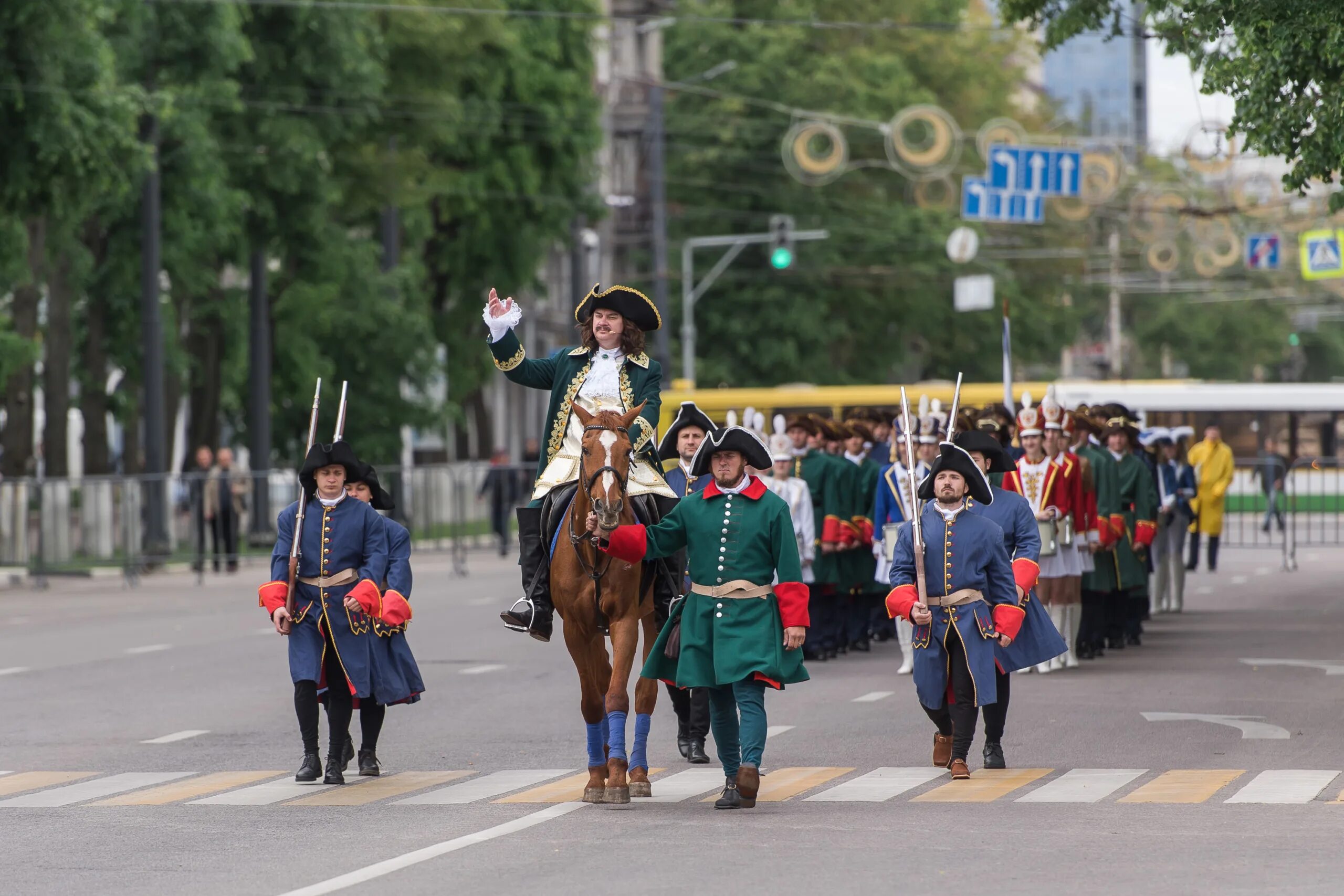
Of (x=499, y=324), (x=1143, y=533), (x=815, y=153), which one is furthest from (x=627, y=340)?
(x=815, y=153)

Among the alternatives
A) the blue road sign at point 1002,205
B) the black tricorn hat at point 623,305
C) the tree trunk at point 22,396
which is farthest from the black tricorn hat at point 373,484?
the tree trunk at point 22,396

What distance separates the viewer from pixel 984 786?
38.0 feet

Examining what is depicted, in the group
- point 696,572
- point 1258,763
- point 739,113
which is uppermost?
point 739,113

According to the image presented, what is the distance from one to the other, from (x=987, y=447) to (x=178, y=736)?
5227 millimetres

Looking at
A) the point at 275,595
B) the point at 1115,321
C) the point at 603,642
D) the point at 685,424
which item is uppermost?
the point at 1115,321

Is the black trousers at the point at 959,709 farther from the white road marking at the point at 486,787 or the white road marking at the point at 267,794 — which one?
the white road marking at the point at 267,794

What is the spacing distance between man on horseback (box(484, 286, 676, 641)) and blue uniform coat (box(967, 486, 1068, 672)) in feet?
6.31

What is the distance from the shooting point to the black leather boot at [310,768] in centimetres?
1223

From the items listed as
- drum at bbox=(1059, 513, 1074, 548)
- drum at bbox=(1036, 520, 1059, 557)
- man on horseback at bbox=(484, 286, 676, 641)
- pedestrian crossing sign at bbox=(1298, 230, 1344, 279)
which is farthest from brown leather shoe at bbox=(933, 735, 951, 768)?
pedestrian crossing sign at bbox=(1298, 230, 1344, 279)

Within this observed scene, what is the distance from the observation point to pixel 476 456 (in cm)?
5616

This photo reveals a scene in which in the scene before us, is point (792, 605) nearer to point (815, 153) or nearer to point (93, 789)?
point (93, 789)

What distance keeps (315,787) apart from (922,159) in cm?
1988

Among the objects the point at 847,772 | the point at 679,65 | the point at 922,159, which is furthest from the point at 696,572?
the point at 679,65

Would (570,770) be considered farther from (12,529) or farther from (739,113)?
(739,113)
